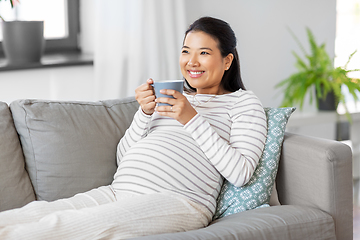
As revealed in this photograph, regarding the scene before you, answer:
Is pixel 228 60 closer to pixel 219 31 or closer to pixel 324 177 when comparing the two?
pixel 219 31

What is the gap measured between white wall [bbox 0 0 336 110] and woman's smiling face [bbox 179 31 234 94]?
900 mm

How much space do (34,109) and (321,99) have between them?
1.95 metres

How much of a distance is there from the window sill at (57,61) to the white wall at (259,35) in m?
0.05

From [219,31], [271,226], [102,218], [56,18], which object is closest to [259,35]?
[56,18]

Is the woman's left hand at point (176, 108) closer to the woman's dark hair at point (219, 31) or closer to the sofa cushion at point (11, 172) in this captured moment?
the woman's dark hair at point (219, 31)

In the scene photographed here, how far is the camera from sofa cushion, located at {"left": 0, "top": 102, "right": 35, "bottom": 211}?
5.07ft

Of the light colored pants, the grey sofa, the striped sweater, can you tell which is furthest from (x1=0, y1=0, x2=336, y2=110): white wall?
the light colored pants

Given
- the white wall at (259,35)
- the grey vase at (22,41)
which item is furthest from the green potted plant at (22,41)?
the white wall at (259,35)

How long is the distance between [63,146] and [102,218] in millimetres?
450

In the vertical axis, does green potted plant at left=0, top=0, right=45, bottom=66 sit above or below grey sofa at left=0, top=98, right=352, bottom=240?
above

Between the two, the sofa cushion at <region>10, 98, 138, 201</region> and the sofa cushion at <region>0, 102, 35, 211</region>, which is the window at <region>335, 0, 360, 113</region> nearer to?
the sofa cushion at <region>10, 98, 138, 201</region>

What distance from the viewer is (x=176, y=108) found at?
141cm

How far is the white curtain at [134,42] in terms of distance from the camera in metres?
2.36

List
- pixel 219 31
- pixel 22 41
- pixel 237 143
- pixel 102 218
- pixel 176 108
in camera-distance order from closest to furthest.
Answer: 1. pixel 102 218
2. pixel 176 108
3. pixel 237 143
4. pixel 219 31
5. pixel 22 41
